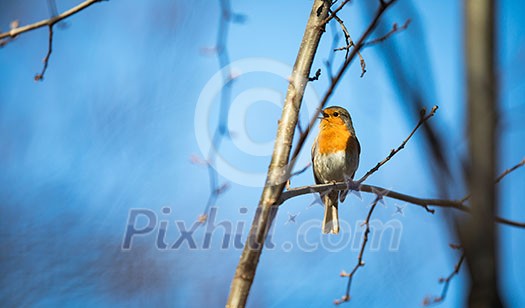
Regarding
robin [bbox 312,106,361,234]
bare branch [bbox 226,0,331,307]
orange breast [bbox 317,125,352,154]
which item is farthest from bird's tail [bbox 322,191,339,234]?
bare branch [bbox 226,0,331,307]

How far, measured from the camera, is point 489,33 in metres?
0.63

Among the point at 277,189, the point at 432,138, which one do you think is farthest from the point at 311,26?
the point at 432,138

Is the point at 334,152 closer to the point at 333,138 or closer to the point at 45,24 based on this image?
the point at 333,138

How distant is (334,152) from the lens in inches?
205

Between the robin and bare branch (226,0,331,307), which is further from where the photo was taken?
the robin

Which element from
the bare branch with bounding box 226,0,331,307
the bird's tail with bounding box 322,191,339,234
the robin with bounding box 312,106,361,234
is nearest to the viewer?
the bare branch with bounding box 226,0,331,307

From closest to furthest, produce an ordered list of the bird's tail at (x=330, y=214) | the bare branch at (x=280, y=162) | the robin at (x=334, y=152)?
the bare branch at (x=280, y=162), the bird's tail at (x=330, y=214), the robin at (x=334, y=152)

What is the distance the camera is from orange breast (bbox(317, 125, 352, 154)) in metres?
5.20

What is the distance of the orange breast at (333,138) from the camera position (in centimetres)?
520

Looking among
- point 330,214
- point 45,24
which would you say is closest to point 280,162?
point 45,24

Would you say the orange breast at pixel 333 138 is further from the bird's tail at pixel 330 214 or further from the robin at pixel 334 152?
the bird's tail at pixel 330 214

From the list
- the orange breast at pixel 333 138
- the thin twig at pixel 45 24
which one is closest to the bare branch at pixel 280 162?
the thin twig at pixel 45 24

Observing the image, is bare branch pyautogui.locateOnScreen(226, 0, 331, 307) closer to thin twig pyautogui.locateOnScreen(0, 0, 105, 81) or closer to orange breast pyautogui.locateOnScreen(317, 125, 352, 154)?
thin twig pyautogui.locateOnScreen(0, 0, 105, 81)

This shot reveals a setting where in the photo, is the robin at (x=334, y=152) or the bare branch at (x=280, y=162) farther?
the robin at (x=334, y=152)
